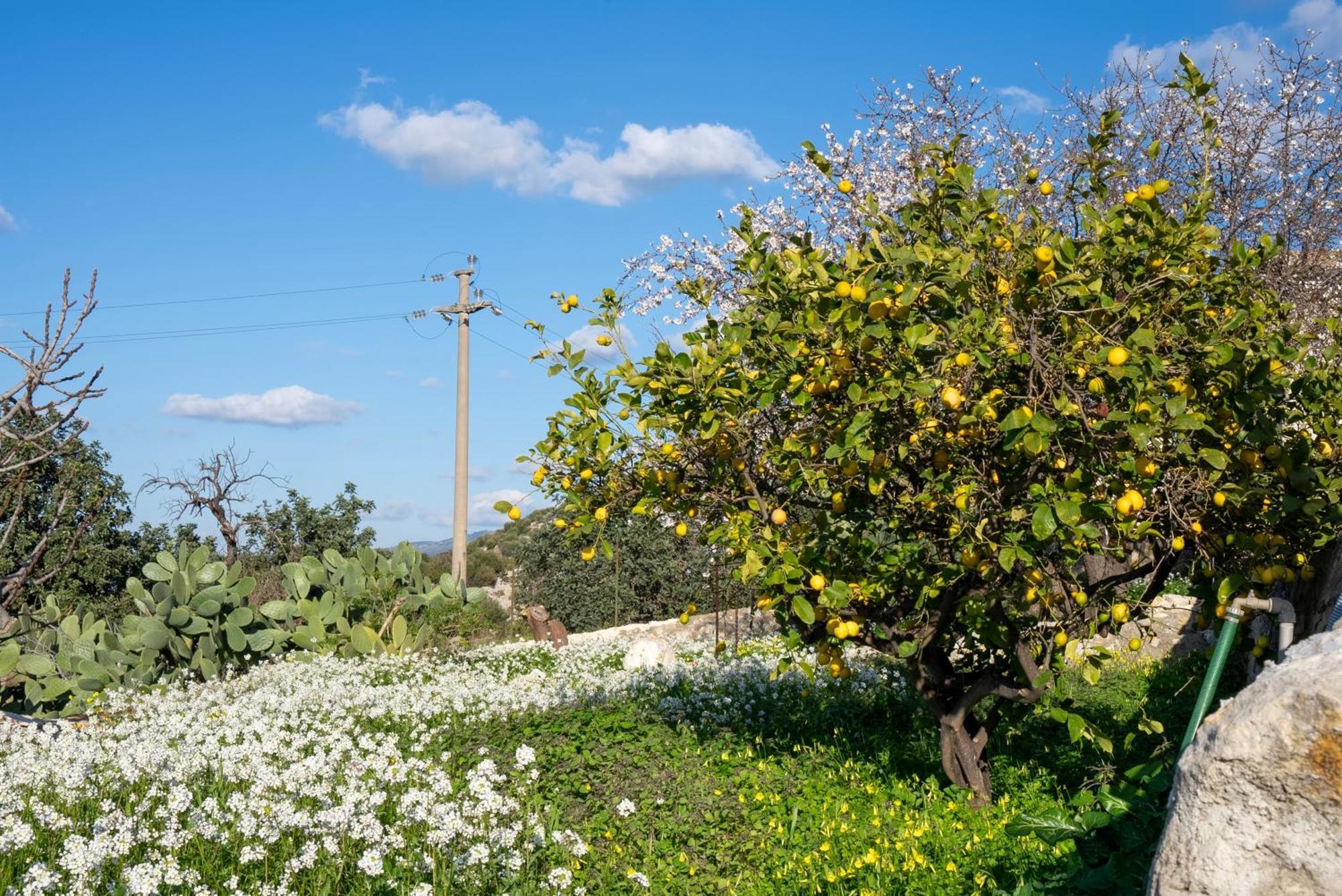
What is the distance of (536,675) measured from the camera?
10242 millimetres

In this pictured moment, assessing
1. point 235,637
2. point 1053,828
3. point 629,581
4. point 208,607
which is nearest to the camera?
point 1053,828

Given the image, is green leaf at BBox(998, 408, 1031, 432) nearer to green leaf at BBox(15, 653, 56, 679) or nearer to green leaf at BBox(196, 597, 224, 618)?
green leaf at BBox(196, 597, 224, 618)

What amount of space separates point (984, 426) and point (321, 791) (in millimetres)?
3564

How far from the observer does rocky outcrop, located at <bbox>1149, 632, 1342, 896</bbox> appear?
7.60 feet

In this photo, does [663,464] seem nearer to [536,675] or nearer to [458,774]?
[458,774]

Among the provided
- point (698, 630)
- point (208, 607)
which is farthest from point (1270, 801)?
point (698, 630)

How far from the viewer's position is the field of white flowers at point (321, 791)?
14.6ft

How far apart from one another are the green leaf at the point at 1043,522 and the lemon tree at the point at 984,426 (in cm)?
1

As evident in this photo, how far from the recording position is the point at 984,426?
199 inches

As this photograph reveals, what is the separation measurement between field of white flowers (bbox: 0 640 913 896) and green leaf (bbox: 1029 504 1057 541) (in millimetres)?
2310

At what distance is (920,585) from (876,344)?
54.3 inches

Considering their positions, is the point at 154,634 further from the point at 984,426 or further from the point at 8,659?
the point at 984,426

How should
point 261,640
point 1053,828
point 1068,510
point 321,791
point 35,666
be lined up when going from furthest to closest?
1. point 261,640
2. point 35,666
3. point 321,791
4. point 1068,510
5. point 1053,828

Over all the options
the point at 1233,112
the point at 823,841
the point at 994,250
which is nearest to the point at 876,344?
the point at 994,250
